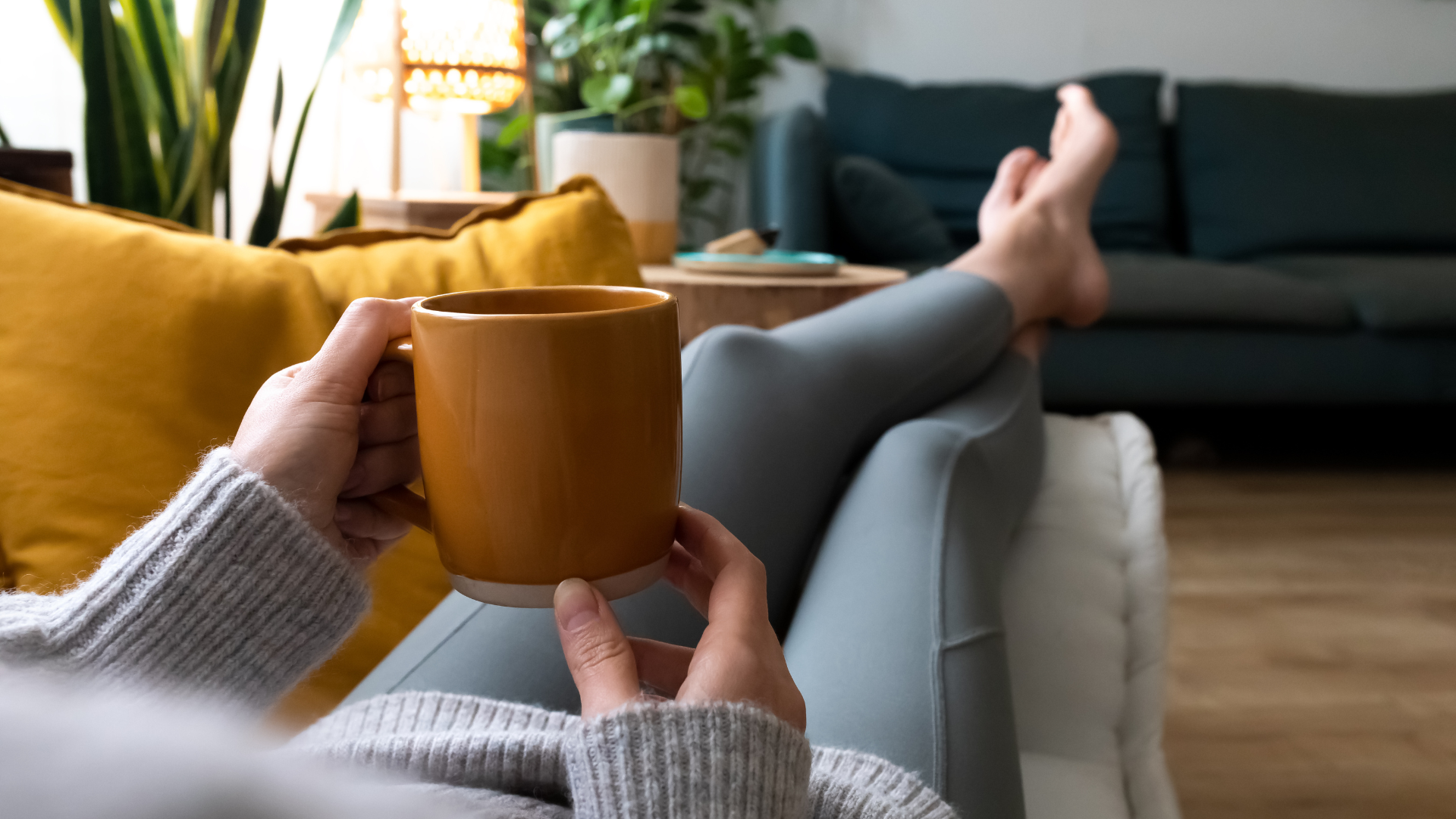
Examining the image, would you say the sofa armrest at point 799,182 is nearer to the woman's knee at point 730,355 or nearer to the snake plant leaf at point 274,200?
the snake plant leaf at point 274,200

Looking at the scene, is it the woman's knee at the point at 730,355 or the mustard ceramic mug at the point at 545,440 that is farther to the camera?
the woman's knee at the point at 730,355

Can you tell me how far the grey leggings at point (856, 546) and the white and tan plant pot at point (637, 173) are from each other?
23.9 inches

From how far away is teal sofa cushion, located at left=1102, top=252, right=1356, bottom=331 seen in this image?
88.7 inches

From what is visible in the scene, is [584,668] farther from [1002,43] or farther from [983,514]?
[1002,43]

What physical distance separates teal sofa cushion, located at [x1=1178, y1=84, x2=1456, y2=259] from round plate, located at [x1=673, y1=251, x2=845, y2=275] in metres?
1.87

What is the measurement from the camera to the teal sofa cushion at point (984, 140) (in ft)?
8.95

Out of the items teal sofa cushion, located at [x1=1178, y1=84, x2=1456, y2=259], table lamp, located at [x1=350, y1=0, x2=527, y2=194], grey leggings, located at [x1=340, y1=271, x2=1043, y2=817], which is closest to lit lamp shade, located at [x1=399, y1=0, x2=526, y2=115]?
table lamp, located at [x1=350, y1=0, x2=527, y2=194]

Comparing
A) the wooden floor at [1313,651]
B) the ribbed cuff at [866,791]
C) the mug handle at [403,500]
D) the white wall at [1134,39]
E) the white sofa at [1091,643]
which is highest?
the white wall at [1134,39]

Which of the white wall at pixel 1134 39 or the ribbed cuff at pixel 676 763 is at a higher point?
the white wall at pixel 1134 39

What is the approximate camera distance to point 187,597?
405 millimetres

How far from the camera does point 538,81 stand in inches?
109

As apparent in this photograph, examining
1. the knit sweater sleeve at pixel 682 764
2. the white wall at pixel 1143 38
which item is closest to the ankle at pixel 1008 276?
the knit sweater sleeve at pixel 682 764

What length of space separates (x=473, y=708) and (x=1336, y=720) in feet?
3.92

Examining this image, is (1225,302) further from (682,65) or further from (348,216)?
(348,216)
